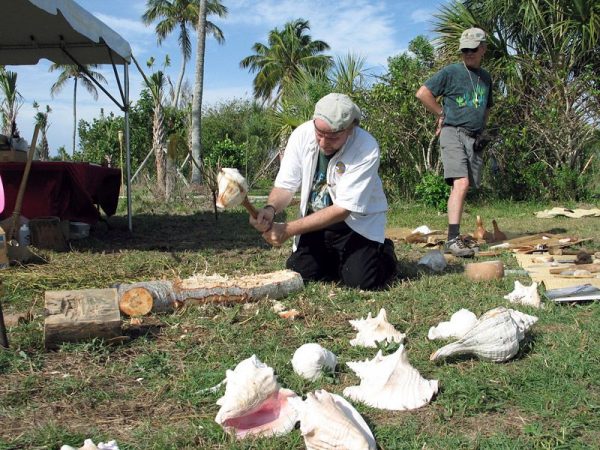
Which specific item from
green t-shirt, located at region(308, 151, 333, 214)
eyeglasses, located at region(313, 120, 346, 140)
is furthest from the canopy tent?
eyeglasses, located at region(313, 120, 346, 140)

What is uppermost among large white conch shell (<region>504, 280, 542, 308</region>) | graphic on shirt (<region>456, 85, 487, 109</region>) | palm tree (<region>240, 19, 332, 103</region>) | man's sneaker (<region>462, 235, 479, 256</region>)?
palm tree (<region>240, 19, 332, 103</region>)

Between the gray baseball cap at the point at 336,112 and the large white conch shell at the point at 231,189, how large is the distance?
77cm

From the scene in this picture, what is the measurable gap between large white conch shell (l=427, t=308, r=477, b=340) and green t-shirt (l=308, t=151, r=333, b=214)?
1.27 m

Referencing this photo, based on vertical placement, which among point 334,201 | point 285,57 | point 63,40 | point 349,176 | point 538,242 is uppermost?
point 285,57

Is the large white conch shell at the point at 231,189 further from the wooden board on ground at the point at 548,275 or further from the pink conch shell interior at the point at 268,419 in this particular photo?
the wooden board on ground at the point at 548,275

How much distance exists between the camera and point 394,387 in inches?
82.3

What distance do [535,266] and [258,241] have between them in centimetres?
270

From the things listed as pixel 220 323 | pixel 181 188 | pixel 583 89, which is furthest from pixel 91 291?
pixel 583 89

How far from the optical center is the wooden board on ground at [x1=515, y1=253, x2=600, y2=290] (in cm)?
371

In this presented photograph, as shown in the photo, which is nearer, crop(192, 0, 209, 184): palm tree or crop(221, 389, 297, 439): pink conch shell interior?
crop(221, 389, 297, 439): pink conch shell interior

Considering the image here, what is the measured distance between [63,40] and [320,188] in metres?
5.27

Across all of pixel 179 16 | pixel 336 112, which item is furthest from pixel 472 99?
pixel 179 16

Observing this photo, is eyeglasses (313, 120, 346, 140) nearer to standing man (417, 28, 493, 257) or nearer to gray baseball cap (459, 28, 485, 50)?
standing man (417, 28, 493, 257)

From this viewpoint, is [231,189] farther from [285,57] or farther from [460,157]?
[285,57]
